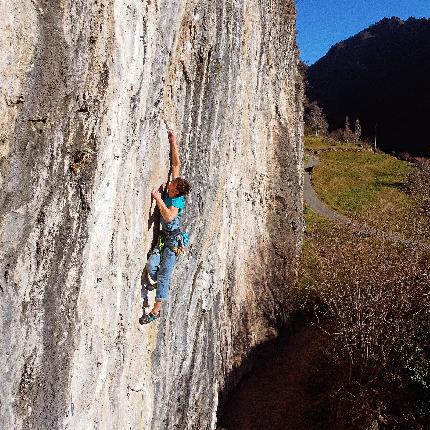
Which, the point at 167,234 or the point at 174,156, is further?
the point at 174,156

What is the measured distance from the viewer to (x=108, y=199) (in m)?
6.17

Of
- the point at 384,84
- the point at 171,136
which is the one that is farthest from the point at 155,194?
the point at 384,84

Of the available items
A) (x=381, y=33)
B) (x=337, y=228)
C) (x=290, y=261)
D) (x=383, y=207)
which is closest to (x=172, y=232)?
(x=290, y=261)

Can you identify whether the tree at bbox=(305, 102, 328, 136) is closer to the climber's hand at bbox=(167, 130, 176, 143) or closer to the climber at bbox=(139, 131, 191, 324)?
the climber's hand at bbox=(167, 130, 176, 143)

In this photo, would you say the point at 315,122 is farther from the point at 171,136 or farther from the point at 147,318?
the point at 147,318

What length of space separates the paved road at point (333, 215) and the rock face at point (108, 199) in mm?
12127

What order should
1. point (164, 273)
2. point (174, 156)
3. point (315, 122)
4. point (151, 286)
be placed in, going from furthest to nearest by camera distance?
point (315, 122) < point (174, 156) < point (151, 286) < point (164, 273)

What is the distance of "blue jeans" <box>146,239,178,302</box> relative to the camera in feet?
25.4

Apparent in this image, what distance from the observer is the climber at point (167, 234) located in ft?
24.3

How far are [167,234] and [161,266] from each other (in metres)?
0.60

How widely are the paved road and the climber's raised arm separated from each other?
1369 cm

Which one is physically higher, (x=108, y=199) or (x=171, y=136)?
(x=171, y=136)

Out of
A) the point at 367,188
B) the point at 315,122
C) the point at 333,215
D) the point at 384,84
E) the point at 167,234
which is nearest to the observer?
the point at 167,234

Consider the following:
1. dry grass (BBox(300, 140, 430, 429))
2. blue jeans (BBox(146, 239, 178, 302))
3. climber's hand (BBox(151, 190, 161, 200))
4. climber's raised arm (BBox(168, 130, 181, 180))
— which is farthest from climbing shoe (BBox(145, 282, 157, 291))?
dry grass (BBox(300, 140, 430, 429))
